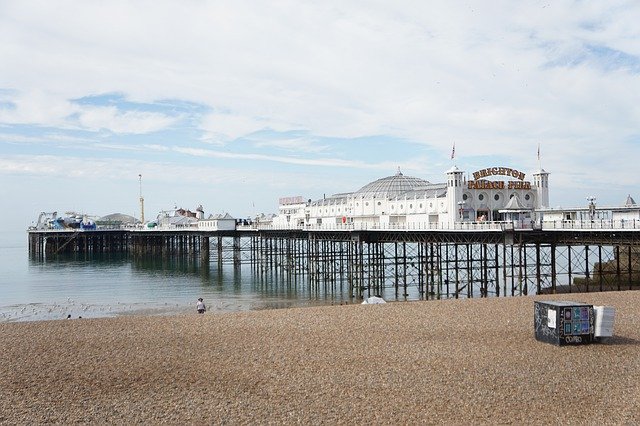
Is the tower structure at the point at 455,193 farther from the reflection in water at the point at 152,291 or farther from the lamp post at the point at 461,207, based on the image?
the reflection in water at the point at 152,291

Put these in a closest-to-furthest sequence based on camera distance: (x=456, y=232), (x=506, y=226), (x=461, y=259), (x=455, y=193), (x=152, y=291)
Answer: (x=506, y=226)
(x=456, y=232)
(x=455, y=193)
(x=461, y=259)
(x=152, y=291)

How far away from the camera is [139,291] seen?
4766 centimetres

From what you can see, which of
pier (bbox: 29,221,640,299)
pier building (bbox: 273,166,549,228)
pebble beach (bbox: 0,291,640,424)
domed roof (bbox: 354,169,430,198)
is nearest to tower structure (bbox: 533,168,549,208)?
pier building (bbox: 273,166,549,228)

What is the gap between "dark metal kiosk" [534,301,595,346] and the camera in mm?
17406

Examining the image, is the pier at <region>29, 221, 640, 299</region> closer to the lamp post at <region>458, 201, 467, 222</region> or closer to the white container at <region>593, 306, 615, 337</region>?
the lamp post at <region>458, 201, 467, 222</region>

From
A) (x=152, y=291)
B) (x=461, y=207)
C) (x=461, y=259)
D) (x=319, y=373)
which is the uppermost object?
(x=461, y=207)

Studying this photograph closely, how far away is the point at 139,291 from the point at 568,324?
1431 inches

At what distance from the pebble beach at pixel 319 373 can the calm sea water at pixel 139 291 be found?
50.8 feet

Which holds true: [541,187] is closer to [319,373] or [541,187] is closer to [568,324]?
[568,324]

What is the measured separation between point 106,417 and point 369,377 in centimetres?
569

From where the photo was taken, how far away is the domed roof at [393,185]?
6003cm

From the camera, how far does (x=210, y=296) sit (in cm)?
4375

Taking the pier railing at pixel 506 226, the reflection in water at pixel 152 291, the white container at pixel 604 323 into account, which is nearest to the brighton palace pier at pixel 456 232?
the pier railing at pixel 506 226

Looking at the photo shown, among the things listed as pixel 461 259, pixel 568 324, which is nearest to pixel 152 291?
pixel 461 259
